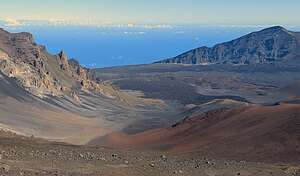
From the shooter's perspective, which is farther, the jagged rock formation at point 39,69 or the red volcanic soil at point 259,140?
the jagged rock formation at point 39,69

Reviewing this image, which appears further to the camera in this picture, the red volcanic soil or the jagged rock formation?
the jagged rock formation

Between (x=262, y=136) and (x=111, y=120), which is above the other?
(x=262, y=136)

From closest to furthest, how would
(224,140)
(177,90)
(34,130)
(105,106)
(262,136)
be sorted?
(262,136)
(224,140)
(34,130)
(105,106)
(177,90)

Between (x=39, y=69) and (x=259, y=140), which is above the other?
(x=39, y=69)

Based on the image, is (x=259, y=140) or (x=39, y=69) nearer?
(x=259, y=140)

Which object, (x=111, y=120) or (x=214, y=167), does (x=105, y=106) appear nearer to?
(x=111, y=120)

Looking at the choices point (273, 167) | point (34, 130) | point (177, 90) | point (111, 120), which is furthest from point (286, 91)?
point (273, 167)

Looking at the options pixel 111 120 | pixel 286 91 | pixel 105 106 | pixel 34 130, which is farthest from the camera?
pixel 286 91

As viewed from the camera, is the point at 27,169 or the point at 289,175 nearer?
the point at 27,169
